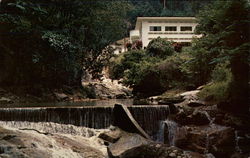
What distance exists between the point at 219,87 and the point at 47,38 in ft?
38.7

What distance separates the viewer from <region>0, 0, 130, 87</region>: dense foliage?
18.8m

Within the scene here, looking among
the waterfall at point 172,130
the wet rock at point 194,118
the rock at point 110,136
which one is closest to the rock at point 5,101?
the rock at point 110,136

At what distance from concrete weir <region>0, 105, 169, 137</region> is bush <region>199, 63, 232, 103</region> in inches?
91.6

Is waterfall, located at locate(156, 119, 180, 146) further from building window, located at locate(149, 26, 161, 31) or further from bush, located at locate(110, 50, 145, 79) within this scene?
building window, located at locate(149, 26, 161, 31)

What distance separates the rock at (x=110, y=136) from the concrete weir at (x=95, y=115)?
678mm

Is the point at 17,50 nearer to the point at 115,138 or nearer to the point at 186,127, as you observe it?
the point at 115,138

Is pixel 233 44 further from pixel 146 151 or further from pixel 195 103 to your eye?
pixel 146 151

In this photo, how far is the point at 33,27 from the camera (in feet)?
62.9

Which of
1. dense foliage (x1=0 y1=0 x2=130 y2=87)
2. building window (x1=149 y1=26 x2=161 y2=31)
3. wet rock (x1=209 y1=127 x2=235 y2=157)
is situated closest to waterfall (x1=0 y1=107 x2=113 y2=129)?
wet rock (x1=209 y1=127 x2=235 y2=157)

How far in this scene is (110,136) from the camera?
34.4 feet

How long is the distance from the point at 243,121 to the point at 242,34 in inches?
133

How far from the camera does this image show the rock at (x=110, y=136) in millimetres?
10352

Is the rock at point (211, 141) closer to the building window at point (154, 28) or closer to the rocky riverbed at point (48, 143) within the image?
the rocky riverbed at point (48, 143)

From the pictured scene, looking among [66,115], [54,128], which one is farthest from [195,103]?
[54,128]
